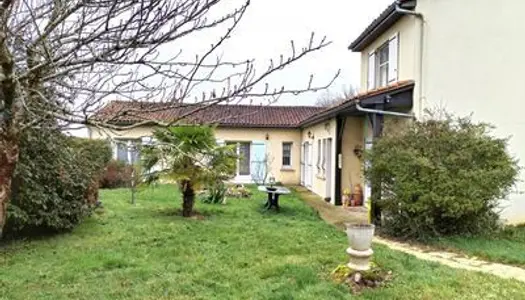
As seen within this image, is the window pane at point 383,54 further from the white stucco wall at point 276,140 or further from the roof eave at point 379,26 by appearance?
the white stucco wall at point 276,140

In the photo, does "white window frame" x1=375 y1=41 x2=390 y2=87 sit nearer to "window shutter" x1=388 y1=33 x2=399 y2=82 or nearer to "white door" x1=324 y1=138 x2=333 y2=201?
"window shutter" x1=388 y1=33 x2=399 y2=82

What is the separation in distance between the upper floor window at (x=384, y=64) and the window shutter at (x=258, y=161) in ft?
34.0

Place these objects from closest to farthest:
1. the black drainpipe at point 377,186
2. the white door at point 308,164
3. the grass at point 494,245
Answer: the grass at point 494,245, the black drainpipe at point 377,186, the white door at point 308,164

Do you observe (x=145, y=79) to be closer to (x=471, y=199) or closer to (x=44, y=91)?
(x=44, y=91)

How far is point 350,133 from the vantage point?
17484 millimetres

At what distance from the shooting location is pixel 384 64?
54.0 feet

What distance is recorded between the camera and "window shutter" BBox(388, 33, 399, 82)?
14.6 metres

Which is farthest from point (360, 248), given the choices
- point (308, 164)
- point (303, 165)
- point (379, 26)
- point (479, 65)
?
point (303, 165)

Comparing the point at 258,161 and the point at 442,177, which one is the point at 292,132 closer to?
the point at 258,161

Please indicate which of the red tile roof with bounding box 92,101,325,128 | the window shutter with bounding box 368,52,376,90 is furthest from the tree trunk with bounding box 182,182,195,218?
the red tile roof with bounding box 92,101,325,128

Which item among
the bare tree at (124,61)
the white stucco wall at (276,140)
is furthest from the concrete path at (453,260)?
the white stucco wall at (276,140)

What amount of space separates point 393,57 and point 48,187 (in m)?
9.61

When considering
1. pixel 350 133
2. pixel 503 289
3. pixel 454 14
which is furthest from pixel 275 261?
pixel 350 133

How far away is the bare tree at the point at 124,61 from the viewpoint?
10.6 ft
